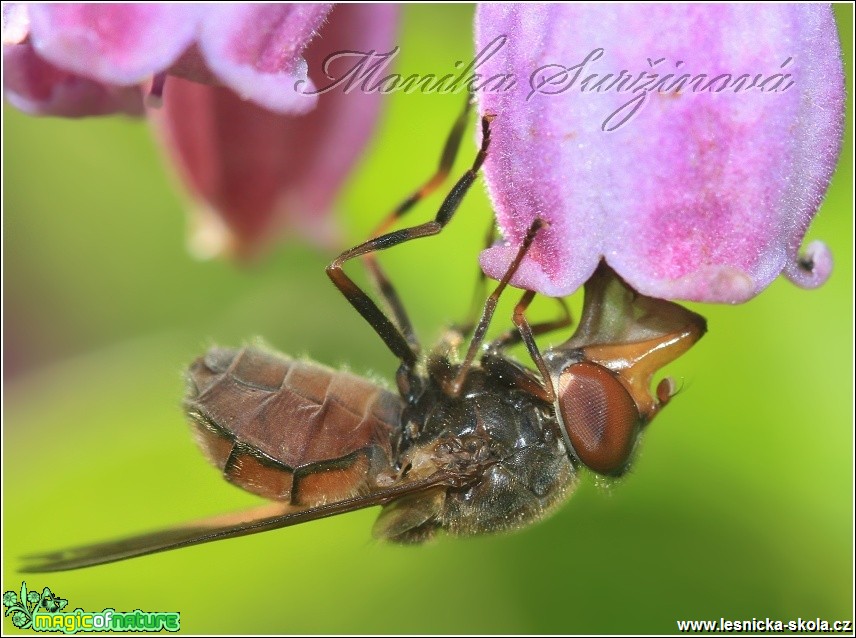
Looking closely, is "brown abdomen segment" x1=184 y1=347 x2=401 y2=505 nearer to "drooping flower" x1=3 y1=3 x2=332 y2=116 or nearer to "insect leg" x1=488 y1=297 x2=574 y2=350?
"insect leg" x1=488 y1=297 x2=574 y2=350

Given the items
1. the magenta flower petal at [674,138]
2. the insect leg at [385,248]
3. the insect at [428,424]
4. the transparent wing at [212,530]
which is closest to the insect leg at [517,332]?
the insect at [428,424]

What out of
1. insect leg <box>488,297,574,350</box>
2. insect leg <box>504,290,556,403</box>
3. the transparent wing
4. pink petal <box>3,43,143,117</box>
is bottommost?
the transparent wing

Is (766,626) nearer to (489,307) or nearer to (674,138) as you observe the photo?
(489,307)

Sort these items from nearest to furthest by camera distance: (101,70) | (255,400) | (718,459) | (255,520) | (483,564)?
(101,70) → (255,520) → (255,400) → (718,459) → (483,564)

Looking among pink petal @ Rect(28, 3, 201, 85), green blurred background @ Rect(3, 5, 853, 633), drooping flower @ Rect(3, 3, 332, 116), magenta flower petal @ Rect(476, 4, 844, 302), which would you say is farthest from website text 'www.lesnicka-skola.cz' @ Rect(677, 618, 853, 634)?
pink petal @ Rect(28, 3, 201, 85)

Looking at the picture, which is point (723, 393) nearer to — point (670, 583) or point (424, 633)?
point (670, 583)

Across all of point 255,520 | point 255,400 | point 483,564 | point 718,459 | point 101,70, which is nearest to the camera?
point 101,70

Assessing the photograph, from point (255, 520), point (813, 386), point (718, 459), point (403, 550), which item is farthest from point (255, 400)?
point (813, 386)
